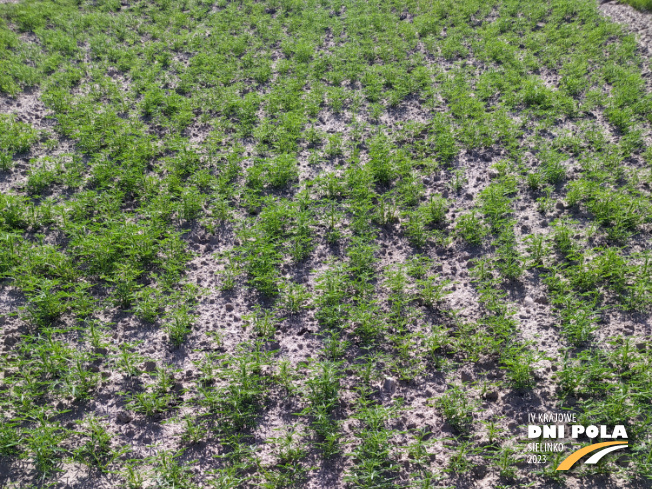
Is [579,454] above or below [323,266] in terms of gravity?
below

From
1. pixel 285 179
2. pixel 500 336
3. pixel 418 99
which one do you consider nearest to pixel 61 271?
pixel 285 179

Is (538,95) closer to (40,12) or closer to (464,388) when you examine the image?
(464,388)

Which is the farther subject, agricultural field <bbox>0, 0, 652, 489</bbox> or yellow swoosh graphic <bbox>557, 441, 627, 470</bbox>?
agricultural field <bbox>0, 0, 652, 489</bbox>

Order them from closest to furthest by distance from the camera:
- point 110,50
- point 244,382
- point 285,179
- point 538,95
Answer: point 244,382 → point 285,179 → point 538,95 → point 110,50

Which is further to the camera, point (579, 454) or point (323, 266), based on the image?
point (323, 266)

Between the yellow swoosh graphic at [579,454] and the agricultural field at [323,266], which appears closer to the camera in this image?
the yellow swoosh graphic at [579,454]
